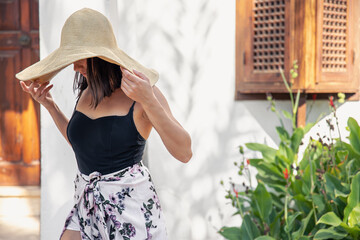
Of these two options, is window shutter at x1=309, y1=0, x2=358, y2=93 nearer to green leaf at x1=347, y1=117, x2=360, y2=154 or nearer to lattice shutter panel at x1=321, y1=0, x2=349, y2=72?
lattice shutter panel at x1=321, y1=0, x2=349, y2=72

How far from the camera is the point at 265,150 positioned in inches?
135

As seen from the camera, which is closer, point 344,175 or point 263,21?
point 344,175

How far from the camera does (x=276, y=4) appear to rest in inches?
139

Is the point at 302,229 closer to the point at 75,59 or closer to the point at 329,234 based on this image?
the point at 329,234

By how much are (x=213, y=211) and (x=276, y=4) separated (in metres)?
1.36

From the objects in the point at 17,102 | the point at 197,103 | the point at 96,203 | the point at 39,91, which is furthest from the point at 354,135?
the point at 17,102

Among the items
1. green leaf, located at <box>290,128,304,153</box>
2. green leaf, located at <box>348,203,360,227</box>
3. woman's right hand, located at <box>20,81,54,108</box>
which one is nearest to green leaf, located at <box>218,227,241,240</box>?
green leaf, located at <box>290,128,304,153</box>

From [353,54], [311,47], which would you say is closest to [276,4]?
[311,47]

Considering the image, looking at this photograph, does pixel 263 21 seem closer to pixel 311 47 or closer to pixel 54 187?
pixel 311 47

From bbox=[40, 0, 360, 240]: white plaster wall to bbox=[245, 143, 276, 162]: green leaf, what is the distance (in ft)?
1.03

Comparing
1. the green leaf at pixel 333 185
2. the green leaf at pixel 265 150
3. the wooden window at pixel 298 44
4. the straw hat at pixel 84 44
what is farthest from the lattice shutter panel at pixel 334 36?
the straw hat at pixel 84 44

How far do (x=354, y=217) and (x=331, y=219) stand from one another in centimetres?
11

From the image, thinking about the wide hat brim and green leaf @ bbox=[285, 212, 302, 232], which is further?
green leaf @ bbox=[285, 212, 302, 232]

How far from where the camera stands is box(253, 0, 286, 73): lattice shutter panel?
352 centimetres
